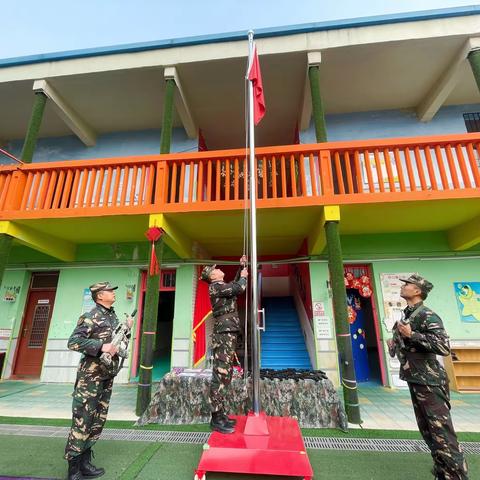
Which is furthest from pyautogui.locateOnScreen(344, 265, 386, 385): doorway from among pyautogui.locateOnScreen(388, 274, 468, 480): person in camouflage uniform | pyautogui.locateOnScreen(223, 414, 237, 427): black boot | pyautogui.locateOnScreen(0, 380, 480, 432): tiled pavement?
pyautogui.locateOnScreen(223, 414, 237, 427): black boot

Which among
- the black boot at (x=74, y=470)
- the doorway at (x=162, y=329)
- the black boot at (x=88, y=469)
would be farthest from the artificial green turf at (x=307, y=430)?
the doorway at (x=162, y=329)

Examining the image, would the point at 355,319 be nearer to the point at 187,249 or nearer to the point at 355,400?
the point at 355,400

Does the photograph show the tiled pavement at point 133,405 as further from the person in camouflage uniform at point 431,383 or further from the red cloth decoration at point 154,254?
the red cloth decoration at point 154,254

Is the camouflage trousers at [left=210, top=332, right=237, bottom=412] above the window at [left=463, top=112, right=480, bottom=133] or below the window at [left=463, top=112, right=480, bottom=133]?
below

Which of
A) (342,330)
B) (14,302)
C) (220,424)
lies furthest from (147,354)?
(14,302)

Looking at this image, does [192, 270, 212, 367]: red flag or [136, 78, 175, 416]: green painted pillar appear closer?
[136, 78, 175, 416]: green painted pillar

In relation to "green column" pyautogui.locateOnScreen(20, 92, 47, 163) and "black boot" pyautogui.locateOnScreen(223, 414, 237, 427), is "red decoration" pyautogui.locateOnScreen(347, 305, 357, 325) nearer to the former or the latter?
"black boot" pyautogui.locateOnScreen(223, 414, 237, 427)

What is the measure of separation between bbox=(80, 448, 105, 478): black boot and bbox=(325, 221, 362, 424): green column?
315 cm

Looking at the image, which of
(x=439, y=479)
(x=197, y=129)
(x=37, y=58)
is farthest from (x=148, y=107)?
(x=439, y=479)

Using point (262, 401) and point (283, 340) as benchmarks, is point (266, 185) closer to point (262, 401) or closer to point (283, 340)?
point (262, 401)

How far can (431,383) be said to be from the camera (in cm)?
231

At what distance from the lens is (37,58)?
20.2 ft

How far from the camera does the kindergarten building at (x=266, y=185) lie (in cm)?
501

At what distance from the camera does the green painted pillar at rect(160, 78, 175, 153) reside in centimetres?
533
